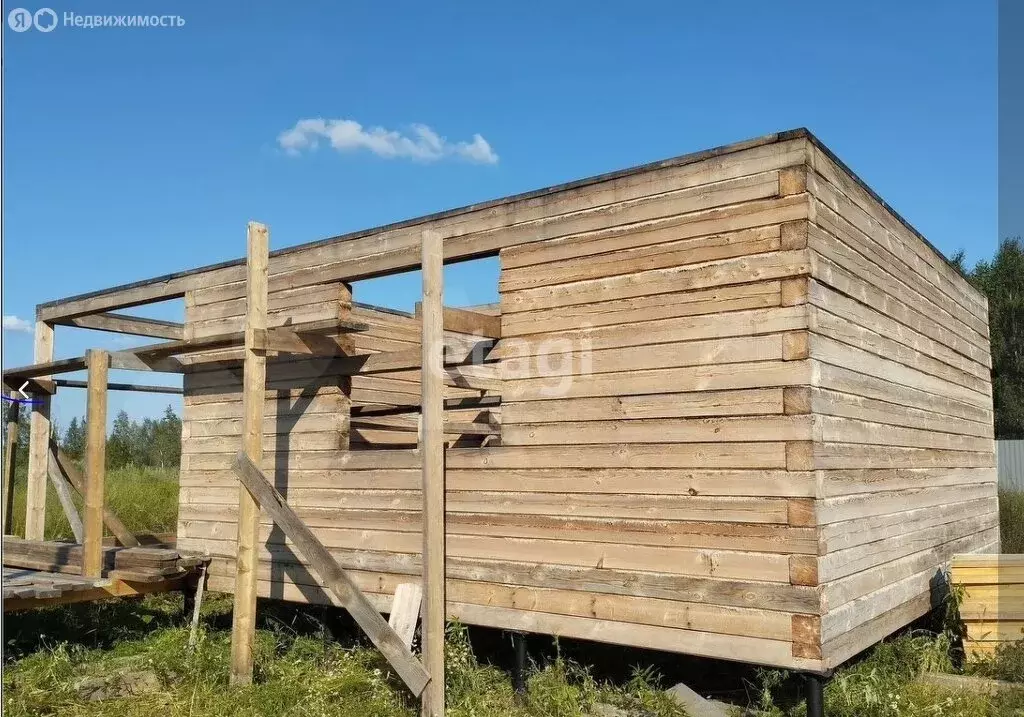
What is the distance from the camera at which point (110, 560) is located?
30.4 feet

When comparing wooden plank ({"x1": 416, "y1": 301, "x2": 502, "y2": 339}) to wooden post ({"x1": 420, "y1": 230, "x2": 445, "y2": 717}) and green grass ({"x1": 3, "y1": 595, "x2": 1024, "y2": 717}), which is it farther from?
green grass ({"x1": 3, "y1": 595, "x2": 1024, "y2": 717})

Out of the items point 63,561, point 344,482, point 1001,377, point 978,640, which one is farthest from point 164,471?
point 1001,377

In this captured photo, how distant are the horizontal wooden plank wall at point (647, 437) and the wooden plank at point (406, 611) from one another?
0.30m

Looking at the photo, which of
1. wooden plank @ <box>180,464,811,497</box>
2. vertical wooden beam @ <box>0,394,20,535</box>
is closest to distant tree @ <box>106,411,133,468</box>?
vertical wooden beam @ <box>0,394,20,535</box>

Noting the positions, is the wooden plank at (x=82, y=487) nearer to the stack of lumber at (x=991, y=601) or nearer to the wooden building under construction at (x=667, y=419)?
the wooden building under construction at (x=667, y=419)

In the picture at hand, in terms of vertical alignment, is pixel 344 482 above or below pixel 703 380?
below

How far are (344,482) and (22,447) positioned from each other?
2814cm

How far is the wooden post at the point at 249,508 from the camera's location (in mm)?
7375

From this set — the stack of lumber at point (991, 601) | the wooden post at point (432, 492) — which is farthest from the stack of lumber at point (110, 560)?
the stack of lumber at point (991, 601)

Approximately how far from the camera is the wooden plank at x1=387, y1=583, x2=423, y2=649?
7.16m

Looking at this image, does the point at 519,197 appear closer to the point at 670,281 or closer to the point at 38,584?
the point at 670,281

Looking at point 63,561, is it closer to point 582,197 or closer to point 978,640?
point 582,197

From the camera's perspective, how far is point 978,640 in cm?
745

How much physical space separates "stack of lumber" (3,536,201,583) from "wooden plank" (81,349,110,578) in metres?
0.23
